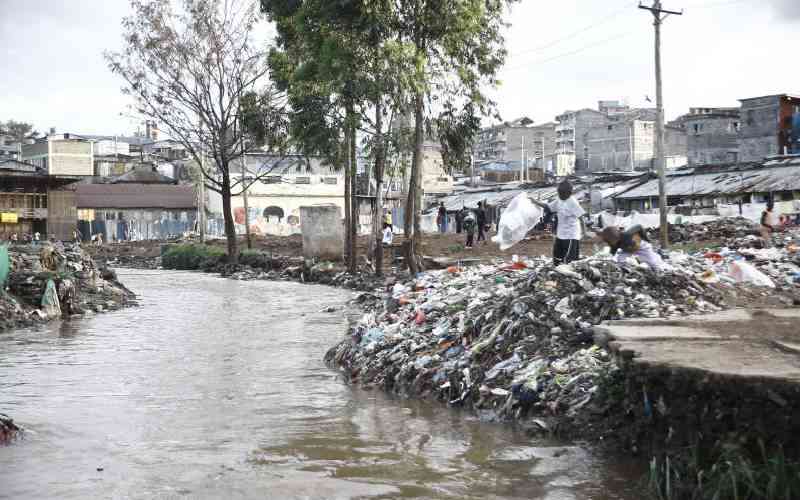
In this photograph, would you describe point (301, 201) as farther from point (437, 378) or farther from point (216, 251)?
point (437, 378)

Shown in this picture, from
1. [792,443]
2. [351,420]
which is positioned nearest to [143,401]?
[351,420]

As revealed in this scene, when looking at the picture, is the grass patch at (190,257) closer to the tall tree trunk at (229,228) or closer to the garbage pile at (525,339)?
the tall tree trunk at (229,228)

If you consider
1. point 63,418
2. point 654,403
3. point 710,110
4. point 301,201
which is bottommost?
point 63,418

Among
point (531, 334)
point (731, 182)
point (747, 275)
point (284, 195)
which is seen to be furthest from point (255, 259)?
point (531, 334)

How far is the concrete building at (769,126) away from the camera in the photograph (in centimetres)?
3781

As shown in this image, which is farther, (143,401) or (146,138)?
(146,138)

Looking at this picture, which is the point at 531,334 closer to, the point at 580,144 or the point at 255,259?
the point at 255,259

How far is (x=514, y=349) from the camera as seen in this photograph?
7.03 metres

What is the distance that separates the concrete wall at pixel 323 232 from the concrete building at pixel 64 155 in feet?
126

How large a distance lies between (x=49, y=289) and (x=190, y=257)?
18725 mm

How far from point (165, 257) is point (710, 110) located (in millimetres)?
32463

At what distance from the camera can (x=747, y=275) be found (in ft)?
30.6

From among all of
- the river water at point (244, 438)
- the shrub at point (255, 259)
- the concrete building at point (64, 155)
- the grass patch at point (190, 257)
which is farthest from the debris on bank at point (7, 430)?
the concrete building at point (64, 155)

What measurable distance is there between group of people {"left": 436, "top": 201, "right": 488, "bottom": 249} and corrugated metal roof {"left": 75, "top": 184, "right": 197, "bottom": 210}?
18705 millimetres
